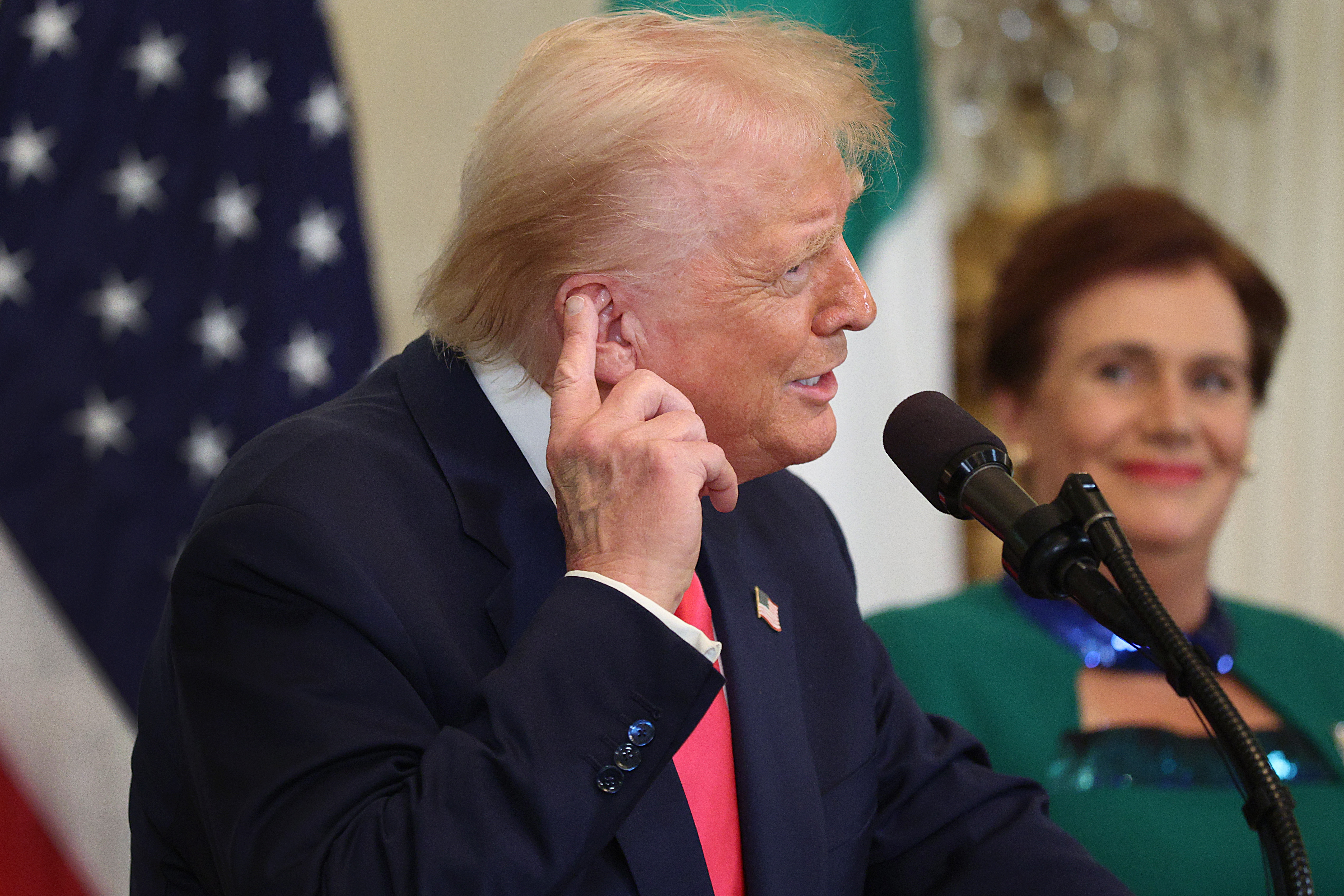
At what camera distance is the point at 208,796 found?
1027 mm

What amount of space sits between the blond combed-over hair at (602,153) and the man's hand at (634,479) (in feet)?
0.54

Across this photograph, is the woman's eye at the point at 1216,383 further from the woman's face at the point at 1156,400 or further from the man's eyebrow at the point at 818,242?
the man's eyebrow at the point at 818,242

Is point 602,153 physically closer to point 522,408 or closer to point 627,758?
point 522,408

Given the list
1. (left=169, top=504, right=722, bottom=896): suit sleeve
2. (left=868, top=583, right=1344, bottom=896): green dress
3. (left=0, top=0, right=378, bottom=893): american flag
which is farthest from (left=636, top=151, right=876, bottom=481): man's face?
(left=0, top=0, right=378, bottom=893): american flag

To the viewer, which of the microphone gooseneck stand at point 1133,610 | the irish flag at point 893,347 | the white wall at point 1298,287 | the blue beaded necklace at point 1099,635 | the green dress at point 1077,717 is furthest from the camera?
the white wall at point 1298,287

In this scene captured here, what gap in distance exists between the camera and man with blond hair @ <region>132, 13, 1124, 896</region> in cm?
99

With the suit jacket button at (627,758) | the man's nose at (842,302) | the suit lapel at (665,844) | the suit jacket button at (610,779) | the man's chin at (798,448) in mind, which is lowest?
the suit lapel at (665,844)

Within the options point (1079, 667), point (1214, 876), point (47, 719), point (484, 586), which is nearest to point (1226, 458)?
point (1079, 667)

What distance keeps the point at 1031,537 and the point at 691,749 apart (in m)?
0.43

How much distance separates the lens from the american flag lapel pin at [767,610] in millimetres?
1365

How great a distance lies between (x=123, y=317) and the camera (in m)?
2.54

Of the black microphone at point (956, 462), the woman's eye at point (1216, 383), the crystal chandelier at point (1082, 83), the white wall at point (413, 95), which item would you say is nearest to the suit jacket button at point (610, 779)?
the black microphone at point (956, 462)

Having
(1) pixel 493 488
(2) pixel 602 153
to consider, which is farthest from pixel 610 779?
(2) pixel 602 153

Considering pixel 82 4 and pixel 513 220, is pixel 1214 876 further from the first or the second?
pixel 82 4
